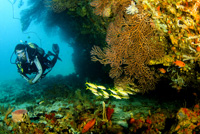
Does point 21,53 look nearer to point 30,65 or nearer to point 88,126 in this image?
point 30,65

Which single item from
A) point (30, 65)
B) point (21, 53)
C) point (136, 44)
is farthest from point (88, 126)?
point (21, 53)

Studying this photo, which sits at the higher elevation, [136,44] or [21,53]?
[21,53]

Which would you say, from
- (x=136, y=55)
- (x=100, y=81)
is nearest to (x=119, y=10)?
(x=136, y=55)

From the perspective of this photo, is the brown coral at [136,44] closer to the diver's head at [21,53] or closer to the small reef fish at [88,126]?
the small reef fish at [88,126]

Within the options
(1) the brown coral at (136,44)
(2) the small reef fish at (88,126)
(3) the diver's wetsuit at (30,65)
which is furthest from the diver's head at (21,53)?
(2) the small reef fish at (88,126)

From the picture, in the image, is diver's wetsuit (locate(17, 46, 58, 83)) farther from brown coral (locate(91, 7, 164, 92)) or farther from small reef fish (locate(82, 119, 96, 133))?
brown coral (locate(91, 7, 164, 92))

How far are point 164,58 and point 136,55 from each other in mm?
1092

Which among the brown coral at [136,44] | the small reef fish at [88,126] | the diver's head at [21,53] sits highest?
the diver's head at [21,53]

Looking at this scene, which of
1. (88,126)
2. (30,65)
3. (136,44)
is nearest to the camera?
(88,126)

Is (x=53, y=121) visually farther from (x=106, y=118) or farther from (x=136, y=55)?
(x=136, y=55)

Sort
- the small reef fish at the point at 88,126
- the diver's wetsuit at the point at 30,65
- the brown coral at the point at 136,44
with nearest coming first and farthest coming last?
1. the small reef fish at the point at 88,126
2. the brown coral at the point at 136,44
3. the diver's wetsuit at the point at 30,65

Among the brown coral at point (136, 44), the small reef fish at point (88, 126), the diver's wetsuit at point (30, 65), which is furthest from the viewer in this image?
the diver's wetsuit at point (30, 65)

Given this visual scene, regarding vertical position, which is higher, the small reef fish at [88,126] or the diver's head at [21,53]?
the diver's head at [21,53]

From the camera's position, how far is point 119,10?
174 inches
